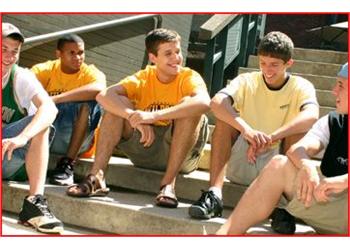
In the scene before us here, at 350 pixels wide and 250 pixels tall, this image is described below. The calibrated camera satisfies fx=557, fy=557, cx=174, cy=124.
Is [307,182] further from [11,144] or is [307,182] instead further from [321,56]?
[321,56]

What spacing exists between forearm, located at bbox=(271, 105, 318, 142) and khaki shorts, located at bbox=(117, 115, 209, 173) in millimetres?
576

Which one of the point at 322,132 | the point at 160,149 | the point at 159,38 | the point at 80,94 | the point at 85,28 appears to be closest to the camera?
the point at 322,132

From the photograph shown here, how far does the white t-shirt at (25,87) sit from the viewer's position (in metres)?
3.24

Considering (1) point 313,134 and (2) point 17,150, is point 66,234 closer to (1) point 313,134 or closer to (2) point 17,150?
(2) point 17,150

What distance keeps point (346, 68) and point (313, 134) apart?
0.36m

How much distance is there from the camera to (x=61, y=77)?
3955 millimetres

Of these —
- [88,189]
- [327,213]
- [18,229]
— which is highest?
[327,213]

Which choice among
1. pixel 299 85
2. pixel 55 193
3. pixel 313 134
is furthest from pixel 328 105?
pixel 55 193

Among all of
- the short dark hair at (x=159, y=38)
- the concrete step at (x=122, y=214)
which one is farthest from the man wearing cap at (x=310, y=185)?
the short dark hair at (x=159, y=38)

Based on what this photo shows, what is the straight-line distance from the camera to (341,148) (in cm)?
269

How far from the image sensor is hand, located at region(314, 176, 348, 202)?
8.04 feet

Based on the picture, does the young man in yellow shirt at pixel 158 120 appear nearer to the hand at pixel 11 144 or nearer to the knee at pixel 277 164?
the hand at pixel 11 144

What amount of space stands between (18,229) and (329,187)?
62.7 inches

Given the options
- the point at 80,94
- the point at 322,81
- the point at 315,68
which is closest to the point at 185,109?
the point at 80,94
